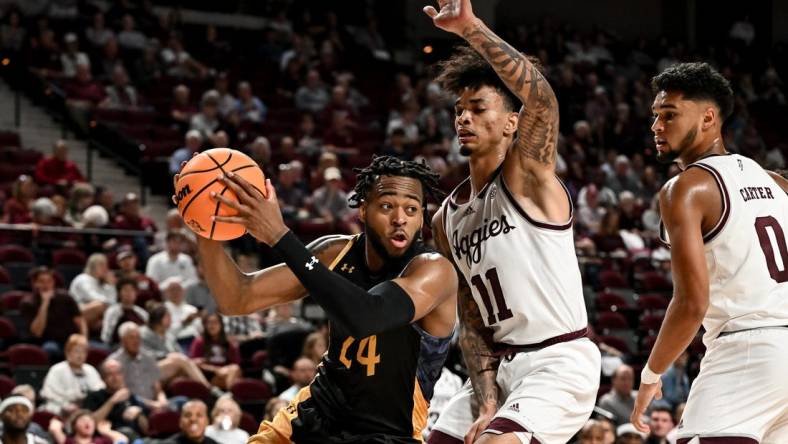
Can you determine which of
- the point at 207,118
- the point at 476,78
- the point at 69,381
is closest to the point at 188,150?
the point at 207,118

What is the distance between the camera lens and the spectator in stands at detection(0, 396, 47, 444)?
340 inches

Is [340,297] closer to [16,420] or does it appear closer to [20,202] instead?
[16,420]

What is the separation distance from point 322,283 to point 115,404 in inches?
253

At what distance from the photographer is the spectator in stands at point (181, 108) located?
625 inches

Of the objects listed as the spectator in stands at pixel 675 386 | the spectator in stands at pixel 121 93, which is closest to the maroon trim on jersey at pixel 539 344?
the spectator in stands at pixel 675 386

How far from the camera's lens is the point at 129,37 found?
17.5m

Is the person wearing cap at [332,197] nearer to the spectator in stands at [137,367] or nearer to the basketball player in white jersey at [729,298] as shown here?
the spectator in stands at [137,367]

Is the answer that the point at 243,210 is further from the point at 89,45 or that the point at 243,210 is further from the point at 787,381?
the point at 89,45

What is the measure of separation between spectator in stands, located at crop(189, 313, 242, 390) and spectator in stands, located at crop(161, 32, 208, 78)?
6840 millimetres

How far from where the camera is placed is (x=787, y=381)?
4.68m

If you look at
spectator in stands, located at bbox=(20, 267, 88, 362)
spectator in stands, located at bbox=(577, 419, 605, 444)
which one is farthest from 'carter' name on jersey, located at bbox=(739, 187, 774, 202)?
spectator in stands, located at bbox=(20, 267, 88, 362)

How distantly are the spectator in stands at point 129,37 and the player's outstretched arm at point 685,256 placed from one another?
1385cm

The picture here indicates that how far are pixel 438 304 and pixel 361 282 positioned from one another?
37cm

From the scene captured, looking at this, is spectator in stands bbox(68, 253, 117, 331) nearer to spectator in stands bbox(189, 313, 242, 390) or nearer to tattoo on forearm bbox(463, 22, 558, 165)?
spectator in stands bbox(189, 313, 242, 390)
